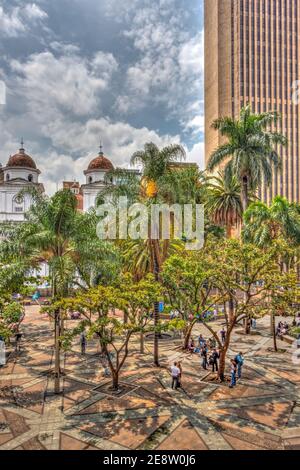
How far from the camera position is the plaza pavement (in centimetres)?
1118

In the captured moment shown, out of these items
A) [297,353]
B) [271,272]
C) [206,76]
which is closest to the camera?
[271,272]

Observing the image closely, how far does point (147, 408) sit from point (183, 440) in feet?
8.78

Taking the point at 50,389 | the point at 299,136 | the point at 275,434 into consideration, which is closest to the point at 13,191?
the point at 50,389

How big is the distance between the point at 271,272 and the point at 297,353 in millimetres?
8247

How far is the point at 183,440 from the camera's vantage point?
36.6 feet

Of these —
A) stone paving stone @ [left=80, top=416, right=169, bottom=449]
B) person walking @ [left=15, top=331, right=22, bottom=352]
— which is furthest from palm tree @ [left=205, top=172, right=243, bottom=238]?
stone paving stone @ [left=80, top=416, right=169, bottom=449]

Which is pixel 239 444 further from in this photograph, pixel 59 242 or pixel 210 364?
pixel 59 242

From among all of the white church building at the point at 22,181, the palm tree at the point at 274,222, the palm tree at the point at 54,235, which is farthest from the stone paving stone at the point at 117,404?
the white church building at the point at 22,181

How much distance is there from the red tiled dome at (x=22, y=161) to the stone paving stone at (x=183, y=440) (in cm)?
4240

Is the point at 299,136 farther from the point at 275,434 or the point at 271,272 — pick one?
the point at 275,434

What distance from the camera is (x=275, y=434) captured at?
1156 centimetres

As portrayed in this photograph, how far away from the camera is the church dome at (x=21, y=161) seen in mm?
46188

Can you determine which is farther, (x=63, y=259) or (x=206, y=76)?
(x=206, y=76)

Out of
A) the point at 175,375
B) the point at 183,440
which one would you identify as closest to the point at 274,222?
the point at 175,375
